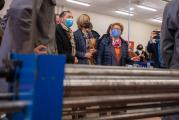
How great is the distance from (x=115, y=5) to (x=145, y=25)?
8.51ft

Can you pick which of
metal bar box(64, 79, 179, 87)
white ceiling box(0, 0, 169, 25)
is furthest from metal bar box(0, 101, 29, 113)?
white ceiling box(0, 0, 169, 25)

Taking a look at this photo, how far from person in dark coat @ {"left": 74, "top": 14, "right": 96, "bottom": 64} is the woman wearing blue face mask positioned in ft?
0.93

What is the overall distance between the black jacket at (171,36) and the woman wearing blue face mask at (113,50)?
6.16 feet

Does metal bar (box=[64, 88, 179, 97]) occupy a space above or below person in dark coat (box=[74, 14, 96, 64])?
below

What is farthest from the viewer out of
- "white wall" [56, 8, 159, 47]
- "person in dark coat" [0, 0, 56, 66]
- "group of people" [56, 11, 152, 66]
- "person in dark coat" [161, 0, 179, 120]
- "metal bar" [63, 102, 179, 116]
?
"white wall" [56, 8, 159, 47]

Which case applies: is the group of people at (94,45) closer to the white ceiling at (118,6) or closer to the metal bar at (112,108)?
the metal bar at (112,108)

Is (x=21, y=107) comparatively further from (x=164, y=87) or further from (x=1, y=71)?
(x=164, y=87)

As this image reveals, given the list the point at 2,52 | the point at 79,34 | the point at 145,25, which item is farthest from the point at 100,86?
the point at 145,25

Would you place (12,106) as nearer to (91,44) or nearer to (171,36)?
(171,36)

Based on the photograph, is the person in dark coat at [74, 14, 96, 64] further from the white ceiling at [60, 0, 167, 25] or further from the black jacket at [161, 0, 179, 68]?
the white ceiling at [60, 0, 167, 25]

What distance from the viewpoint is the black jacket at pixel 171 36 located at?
6.23ft

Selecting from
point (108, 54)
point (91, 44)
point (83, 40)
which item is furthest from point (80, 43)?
point (108, 54)

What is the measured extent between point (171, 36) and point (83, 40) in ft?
5.69

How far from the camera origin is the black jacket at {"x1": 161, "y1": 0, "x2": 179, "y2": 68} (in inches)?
74.8
